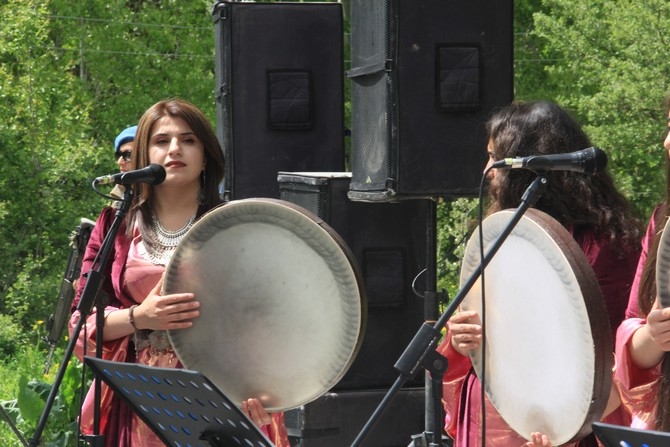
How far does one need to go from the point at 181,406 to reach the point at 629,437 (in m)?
1.08

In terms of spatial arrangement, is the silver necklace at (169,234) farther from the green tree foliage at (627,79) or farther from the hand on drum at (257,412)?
the green tree foliage at (627,79)

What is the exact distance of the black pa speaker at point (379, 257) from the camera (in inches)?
213

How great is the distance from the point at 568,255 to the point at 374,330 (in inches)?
111

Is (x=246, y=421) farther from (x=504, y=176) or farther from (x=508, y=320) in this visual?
(x=504, y=176)

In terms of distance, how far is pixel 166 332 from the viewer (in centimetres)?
343

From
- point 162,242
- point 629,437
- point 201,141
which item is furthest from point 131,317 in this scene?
point 629,437

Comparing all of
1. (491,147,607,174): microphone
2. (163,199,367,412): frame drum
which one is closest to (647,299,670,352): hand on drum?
(491,147,607,174): microphone

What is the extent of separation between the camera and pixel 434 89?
4832 mm

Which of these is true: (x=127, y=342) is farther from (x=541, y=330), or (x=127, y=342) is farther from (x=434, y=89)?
(x=434, y=89)

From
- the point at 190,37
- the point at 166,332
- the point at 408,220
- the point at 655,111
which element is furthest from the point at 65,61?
the point at 166,332

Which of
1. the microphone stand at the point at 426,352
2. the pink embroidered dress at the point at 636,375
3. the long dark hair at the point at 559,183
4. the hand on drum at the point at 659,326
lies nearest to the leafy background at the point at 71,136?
the long dark hair at the point at 559,183

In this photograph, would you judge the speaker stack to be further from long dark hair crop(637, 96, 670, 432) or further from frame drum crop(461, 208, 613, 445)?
long dark hair crop(637, 96, 670, 432)

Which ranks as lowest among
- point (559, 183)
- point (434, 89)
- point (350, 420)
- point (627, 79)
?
point (350, 420)

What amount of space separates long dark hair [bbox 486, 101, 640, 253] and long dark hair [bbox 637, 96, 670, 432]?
36 cm
